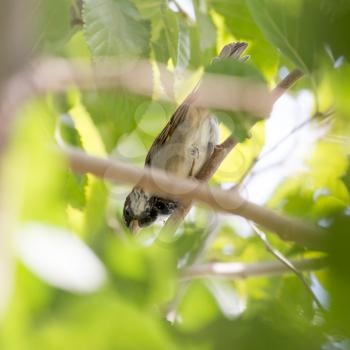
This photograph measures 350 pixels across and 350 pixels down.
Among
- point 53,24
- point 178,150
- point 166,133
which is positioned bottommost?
point 178,150

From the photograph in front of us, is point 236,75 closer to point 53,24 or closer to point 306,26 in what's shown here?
point 306,26

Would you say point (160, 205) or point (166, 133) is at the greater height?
point (166, 133)

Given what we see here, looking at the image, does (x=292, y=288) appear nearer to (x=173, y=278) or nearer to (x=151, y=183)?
(x=151, y=183)

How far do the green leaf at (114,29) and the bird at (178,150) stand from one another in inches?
54.1

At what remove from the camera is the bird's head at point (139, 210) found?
375 centimetres

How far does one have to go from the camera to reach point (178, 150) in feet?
11.9

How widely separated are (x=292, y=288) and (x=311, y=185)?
1.08m

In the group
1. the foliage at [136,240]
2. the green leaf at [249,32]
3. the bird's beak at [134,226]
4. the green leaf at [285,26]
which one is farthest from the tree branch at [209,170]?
the bird's beak at [134,226]

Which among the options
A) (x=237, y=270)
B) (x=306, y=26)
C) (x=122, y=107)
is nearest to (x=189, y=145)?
(x=237, y=270)

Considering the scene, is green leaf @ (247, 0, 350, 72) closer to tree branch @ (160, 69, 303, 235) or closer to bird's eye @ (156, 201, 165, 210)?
tree branch @ (160, 69, 303, 235)

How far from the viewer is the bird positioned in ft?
11.1

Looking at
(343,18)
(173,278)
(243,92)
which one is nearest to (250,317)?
(173,278)

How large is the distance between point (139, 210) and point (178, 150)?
0.43m

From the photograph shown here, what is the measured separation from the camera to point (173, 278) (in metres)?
0.68
